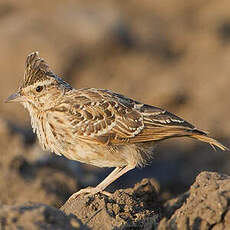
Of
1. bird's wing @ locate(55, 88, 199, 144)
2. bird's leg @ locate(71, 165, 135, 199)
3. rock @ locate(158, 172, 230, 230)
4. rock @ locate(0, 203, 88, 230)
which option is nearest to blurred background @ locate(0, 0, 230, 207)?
bird's leg @ locate(71, 165, 135, 199)

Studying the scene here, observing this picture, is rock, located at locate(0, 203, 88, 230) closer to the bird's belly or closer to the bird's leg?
the bird's leg

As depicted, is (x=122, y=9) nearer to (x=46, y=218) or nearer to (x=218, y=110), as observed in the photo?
(x=218, y=110)

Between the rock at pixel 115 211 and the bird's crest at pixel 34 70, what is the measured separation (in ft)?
6.29

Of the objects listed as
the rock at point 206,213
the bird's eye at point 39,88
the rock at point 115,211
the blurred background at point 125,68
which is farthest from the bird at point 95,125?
the blurred background at point 125,68

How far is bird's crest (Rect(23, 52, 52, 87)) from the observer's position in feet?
31.0

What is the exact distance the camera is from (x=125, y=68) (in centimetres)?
2253

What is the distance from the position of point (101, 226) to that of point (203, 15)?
20042mm

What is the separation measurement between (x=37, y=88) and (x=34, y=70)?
0.28 metres

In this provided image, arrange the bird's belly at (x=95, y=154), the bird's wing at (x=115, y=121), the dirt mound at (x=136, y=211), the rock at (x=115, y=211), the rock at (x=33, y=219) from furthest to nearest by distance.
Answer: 1. the bird's wing at (x=115, y=121)
2. the bird's belly at (x=95, y=154)
3. the rock at (x=115, y=211)
4. the dirt mound at (x=136, y=211)
5. the rock at (x=33, y=219)

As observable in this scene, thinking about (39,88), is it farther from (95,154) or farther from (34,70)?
(95,154)

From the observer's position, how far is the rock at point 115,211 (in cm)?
764

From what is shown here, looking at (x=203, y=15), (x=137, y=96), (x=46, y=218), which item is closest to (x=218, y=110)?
(x=137, y=96)

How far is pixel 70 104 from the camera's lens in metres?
9.45

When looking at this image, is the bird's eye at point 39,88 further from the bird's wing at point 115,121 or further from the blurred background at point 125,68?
the blurred background at point 125,68
